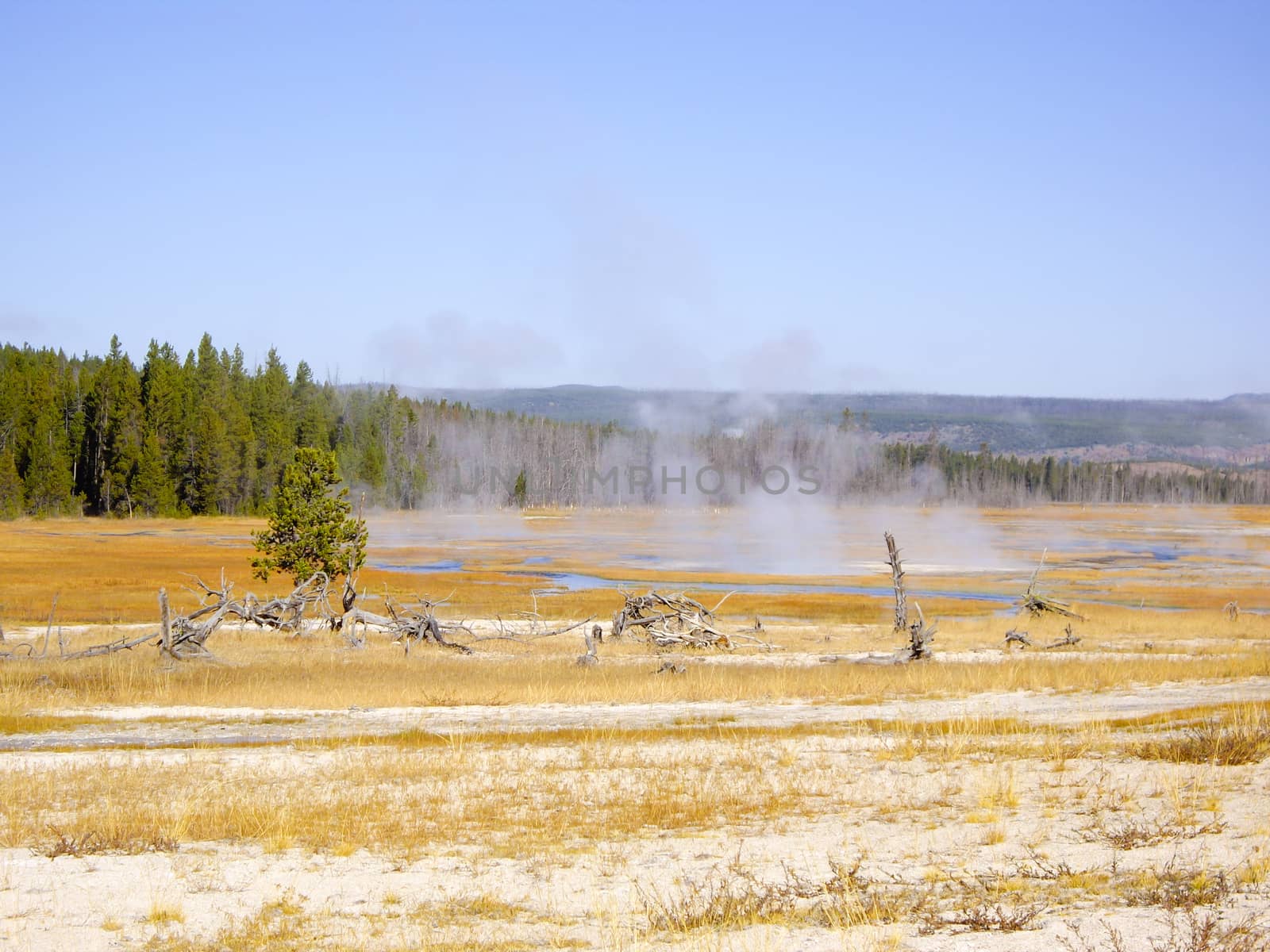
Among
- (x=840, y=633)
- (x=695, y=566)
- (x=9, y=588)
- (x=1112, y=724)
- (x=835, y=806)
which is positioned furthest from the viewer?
(x=695, y=566)

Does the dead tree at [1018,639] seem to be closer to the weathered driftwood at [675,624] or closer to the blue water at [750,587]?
the weathered driftwood at [675,624]

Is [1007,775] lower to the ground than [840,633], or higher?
higher

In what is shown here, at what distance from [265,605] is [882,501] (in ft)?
535

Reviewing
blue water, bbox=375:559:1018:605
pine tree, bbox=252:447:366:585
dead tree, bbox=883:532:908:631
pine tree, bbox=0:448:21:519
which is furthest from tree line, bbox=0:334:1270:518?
dead tree, bbox=883:532:908:631

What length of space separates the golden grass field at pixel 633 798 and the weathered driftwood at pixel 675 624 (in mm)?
1316

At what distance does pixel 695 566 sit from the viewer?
70312 mm

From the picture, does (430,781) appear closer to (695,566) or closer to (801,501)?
(695,566)

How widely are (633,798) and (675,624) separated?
2261cm

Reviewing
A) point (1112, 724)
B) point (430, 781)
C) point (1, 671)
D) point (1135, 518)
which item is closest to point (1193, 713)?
point (1112, 724)

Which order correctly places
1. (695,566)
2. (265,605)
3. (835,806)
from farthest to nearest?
(695,566)
(265,605)
(835,806)

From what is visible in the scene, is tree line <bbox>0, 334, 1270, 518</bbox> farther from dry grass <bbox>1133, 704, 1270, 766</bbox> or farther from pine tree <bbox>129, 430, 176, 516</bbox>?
dry grass <bbox>1133, 704, 1270, 766</bbox>

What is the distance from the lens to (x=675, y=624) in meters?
35.1

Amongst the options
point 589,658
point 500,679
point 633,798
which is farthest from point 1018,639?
point 633,798

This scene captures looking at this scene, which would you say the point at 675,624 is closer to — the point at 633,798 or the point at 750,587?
the point at 633,798
